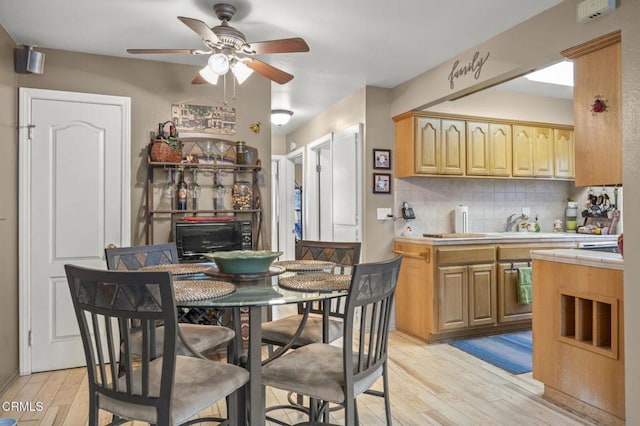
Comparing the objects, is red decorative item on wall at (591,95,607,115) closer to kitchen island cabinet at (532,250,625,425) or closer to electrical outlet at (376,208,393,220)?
kitchen island cabinet at (532,250,625,425)

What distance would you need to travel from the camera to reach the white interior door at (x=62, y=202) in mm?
3080

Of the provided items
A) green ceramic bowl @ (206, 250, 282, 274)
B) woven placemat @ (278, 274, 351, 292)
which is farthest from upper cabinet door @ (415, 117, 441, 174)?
green ceramic bowl @ (206, 250, 282, 274)

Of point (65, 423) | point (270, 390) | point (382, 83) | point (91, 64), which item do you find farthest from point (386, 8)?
point (65, 423)

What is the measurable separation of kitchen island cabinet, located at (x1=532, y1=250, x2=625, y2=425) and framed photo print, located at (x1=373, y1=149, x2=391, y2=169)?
70.6 inches

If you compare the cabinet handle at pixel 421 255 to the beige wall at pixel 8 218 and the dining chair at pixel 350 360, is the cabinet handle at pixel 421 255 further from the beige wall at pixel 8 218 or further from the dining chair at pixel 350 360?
the beige wall at pixel 8 218

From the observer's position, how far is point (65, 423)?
2344mm

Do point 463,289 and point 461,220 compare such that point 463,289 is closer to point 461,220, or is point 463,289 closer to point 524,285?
point 524,285

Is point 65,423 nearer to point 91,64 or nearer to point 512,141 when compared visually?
point 91,64

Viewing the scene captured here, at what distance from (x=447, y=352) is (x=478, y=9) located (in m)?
2.59

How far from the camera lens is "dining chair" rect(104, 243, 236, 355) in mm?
2059

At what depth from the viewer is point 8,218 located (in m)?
2.88

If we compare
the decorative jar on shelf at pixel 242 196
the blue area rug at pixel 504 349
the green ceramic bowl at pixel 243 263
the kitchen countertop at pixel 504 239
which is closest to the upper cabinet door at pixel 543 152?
the kitchen countertop at pixel 504 239

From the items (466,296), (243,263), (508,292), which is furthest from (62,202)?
(508,292)

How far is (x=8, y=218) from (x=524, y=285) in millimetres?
4192
